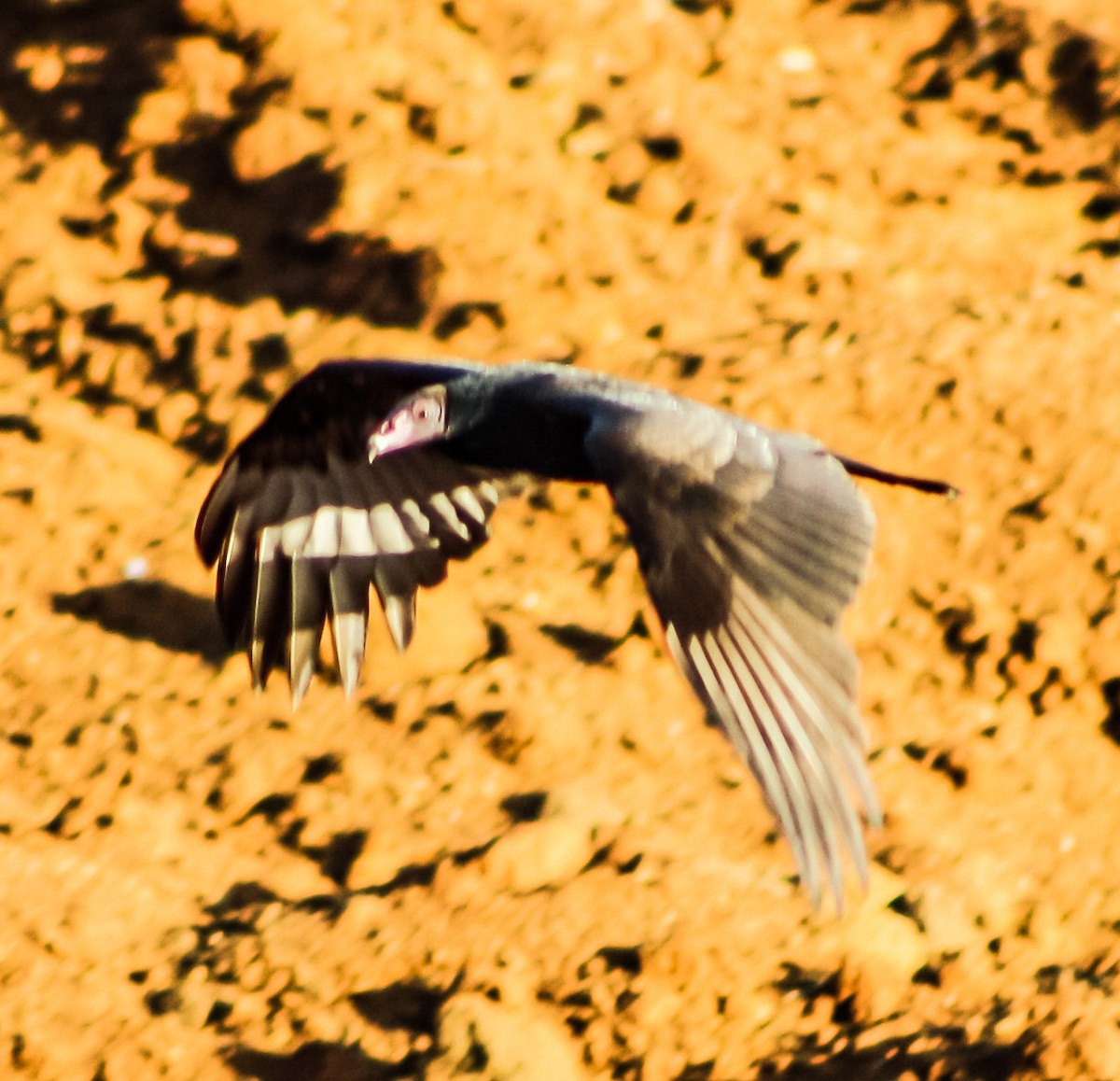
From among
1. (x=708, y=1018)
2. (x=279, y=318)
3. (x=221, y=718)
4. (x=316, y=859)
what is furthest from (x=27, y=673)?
(x=708, y=1018)

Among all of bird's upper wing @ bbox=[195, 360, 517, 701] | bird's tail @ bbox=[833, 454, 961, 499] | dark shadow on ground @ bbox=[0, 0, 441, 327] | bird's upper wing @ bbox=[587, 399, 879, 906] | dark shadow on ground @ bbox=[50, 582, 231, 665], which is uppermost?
bird's upper wing @ bbox=[587, 399, 879, 906]

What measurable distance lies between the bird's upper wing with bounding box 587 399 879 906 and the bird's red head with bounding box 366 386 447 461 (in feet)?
2.38

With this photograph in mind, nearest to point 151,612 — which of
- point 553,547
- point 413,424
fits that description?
point 553,547

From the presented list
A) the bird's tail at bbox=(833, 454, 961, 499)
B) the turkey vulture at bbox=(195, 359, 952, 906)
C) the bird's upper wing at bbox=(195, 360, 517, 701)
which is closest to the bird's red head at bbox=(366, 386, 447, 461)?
the turkey vulture at bbox=(195, 359, 952, 906)

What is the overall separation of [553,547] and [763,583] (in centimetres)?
221

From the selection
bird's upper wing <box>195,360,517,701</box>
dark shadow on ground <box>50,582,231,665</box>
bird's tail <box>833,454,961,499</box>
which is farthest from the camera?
dark shadow on ground <box>50,582,231,665</box>

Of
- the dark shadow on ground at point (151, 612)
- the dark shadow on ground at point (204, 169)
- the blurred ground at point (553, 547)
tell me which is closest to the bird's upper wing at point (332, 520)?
the blurred ground at point (553, 547)

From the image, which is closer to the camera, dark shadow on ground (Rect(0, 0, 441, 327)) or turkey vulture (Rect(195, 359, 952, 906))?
turkey vulture (Rect(195, 359, 952, 906))

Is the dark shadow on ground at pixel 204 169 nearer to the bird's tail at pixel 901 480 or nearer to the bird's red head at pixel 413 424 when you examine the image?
the bird's red head at pixel 413 424

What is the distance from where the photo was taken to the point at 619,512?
3.99 meters

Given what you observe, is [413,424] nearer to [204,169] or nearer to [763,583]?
[763,583]

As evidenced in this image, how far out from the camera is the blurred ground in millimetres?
4539

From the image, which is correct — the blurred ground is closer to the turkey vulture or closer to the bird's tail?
the turkey vulture

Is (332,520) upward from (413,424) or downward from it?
downward
